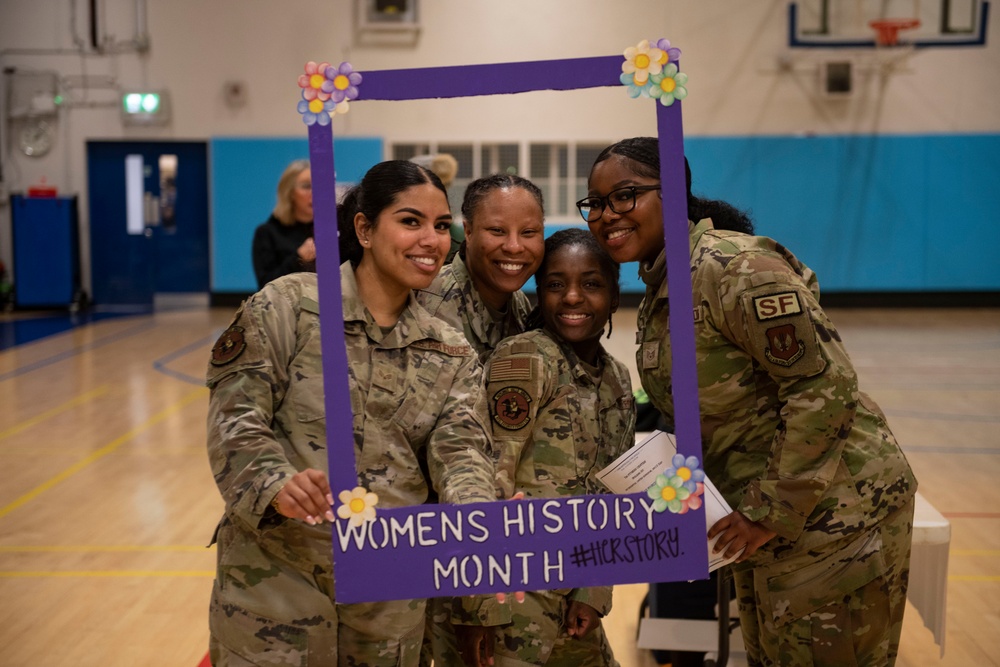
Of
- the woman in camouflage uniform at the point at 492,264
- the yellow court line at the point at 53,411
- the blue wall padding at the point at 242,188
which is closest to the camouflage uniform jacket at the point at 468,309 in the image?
the woman in camouflage uniform at the point at 492,264

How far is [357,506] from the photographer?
182 centimetres

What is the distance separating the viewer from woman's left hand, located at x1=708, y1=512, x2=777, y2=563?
2051 mm

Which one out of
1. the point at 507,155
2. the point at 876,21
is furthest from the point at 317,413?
the point at 876,21

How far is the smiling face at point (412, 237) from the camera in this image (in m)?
2.06

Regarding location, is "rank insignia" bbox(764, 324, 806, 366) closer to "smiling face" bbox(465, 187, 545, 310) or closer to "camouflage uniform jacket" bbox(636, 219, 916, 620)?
"camouflage uniform jacket" bbox(636, 219, 916, 620)

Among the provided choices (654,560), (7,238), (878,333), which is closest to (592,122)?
(878,333)

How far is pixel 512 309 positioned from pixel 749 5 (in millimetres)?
13039

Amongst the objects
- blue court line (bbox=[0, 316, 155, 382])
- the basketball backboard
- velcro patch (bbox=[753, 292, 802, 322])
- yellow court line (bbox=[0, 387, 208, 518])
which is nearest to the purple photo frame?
velcro patch (bbox=[753, 292, 802, 322])

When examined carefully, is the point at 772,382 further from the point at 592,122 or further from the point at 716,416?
the point at 592,122

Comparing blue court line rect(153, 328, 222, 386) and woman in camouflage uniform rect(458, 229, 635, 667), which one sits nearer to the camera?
woman in camouflage uniform rect(458, 229, 635, 667)

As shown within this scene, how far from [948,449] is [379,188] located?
575 cm

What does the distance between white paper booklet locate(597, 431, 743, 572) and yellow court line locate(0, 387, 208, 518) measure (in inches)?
177

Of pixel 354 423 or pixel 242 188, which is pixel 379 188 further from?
pixel 242 188

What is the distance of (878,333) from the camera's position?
1210 cm
